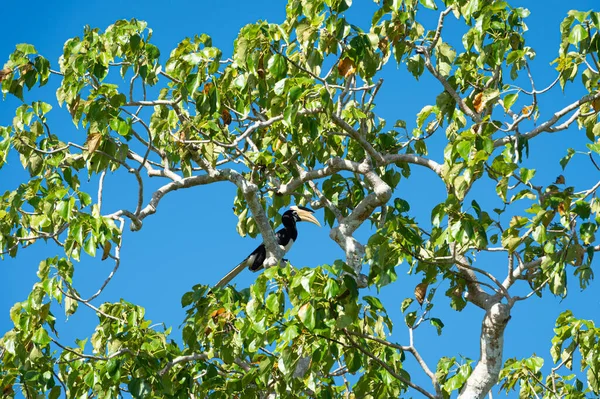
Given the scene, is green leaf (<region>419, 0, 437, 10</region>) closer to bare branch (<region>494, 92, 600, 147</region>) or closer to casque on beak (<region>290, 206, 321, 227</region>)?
bare branch (<region>494, 92, 600, 147</region>)

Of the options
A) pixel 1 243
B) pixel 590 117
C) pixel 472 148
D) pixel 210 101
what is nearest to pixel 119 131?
pixel 210 101

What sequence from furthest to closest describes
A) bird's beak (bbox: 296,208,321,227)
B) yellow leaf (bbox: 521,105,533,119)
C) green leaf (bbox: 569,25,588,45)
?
bird's beak (bbox: 296,208,321,227) → yellow leaf (bbox: 521,105,533,119) → green leaf (bbox: 569,25,588,45)

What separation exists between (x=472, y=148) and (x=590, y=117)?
1.27 meters

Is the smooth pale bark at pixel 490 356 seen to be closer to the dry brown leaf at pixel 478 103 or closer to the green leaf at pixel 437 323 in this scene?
the green leaf at pixel 437 323

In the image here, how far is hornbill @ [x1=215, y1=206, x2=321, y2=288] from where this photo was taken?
8547 mm

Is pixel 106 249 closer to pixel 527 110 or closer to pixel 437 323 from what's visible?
pixel 437 323

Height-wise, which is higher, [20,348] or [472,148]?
[472,148]

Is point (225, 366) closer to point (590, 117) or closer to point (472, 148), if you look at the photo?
point (472, 148)

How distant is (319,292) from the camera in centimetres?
550

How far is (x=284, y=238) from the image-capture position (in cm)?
909

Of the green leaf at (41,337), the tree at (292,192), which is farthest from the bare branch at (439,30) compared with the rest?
the green leaf at (41,337)

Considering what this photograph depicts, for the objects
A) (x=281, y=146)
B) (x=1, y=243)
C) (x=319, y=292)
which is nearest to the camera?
(x=319, y=292)

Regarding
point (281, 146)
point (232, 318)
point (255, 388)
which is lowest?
point (255, 388)

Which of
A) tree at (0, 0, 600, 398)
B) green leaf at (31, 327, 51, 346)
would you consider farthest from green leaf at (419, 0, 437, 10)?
green leaf at (31, 327, 51, 346)
